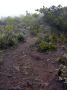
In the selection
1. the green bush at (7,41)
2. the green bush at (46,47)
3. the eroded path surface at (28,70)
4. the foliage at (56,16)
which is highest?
the foliage at (56,16)

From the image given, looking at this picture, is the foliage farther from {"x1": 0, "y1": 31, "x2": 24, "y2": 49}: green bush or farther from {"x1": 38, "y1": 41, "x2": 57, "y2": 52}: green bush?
{"x1": 0, "y1": 31, "x2": 24, "y2": 49}: green bush

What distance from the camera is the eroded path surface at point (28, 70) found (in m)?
7.75

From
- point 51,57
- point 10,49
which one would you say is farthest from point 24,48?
point 51,57

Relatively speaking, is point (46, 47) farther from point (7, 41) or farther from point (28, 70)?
point (28, 70)

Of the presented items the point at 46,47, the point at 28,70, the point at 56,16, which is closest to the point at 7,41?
the point at 46,47

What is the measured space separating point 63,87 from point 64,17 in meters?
8.69

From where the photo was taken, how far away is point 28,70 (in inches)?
350

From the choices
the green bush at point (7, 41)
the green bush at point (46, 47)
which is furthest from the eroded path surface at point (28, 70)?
the green bush at point (7, 41)

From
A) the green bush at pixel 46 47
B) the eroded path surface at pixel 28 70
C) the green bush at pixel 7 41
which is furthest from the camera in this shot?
the green bush at pixel 7 41

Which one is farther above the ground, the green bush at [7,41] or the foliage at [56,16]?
the foliage at [56,16]

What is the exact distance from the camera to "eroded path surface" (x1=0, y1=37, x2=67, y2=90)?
25.4ft

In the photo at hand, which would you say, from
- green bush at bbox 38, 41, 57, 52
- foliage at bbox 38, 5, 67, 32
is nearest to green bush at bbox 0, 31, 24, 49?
green bush at bbox 38, 41, 57, 52

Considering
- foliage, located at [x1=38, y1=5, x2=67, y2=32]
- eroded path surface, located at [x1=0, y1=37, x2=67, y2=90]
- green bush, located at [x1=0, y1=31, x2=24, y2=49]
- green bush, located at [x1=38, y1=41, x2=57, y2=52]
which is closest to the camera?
eroded path surface, located at [x1=0, y1=37, x2=67, y2=90]

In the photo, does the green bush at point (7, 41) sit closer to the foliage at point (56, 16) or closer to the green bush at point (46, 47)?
the green bush at point (46, 47)
